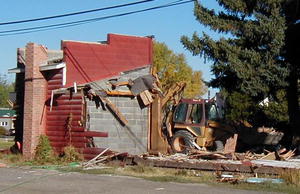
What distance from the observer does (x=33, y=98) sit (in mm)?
22938

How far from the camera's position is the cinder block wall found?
21641 millimetres

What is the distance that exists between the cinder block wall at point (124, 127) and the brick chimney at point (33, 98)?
272 centimetres

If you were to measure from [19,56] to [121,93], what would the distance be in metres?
6.37

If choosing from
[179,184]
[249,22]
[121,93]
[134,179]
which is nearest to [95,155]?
[121,93]

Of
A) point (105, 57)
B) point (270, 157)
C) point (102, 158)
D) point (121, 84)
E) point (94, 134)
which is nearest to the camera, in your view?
point (270, 157)

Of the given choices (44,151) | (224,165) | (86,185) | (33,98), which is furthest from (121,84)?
(86,185)

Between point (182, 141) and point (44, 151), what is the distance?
600cm

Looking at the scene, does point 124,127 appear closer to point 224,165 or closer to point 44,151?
point 44,151

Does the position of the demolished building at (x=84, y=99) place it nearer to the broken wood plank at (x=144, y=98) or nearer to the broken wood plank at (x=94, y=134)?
the broken wood plank at (x=94, y=134)

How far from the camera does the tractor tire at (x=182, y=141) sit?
23.4 m

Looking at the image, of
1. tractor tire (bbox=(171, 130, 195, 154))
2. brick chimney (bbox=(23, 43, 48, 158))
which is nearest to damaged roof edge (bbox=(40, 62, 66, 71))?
brick chimney (bbox=(23, 43, 48, 158))

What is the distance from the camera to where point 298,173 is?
48.1 feet

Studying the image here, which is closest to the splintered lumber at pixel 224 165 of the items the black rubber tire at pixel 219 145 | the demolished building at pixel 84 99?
the demolished building at pixel 84 99

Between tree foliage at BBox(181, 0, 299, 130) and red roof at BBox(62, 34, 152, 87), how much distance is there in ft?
7.41
